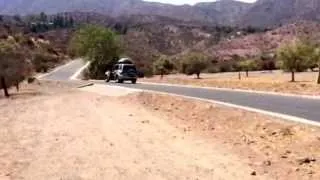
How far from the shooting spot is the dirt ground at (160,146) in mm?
13656

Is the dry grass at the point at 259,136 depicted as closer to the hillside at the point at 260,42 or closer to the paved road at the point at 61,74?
the paved road at the point at 61,74

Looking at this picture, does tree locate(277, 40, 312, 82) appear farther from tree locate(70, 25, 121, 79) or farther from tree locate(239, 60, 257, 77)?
tree locate(239, 60, 257, 77)

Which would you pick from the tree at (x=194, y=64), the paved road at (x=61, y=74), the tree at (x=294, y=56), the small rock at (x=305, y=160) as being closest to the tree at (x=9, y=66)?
the tree at (x=294, y=56)

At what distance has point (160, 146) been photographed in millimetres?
17344

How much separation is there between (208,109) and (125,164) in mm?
11977

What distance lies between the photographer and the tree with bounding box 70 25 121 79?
3829 inches

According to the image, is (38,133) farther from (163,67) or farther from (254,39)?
(254,39)

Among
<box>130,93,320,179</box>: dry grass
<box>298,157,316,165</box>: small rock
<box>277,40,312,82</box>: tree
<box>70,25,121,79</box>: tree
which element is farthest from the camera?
<box>70,25,121,79</box>: tree

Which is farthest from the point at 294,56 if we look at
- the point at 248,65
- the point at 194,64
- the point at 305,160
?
the point at 305,160

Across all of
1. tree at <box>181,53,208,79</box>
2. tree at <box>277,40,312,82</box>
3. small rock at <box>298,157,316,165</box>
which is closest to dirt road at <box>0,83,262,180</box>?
small rock at <box>298,157,316,165</box>

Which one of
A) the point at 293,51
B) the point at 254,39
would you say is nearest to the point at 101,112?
the point at 293,51

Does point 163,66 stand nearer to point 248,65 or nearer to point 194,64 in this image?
point 194,64

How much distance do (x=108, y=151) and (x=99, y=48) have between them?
81.6 meters

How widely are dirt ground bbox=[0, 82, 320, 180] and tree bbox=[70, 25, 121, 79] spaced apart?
6973cm
